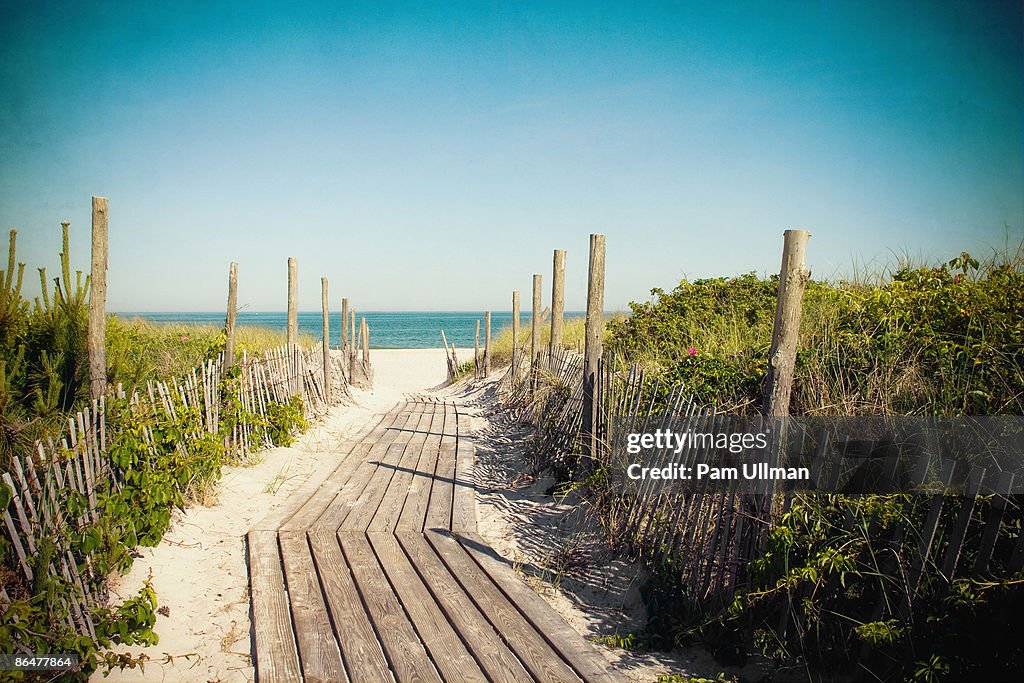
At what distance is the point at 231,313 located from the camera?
292 inches

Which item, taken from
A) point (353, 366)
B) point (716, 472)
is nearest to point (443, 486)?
point (716, 472)

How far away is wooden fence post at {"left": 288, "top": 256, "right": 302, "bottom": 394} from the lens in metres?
8.18

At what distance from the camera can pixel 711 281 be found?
8914mm

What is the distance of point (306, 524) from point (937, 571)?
3.87 metres

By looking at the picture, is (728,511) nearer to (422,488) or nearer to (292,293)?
(422,488)

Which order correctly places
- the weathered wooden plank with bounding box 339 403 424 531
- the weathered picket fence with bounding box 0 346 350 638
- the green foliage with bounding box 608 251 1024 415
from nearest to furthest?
the weathered picket fence with bounding box 0 346 350 638 < the green foliage with bounding box 608 251 1024 415 < the weathered wooden plank with bounding box 339 403 424 531

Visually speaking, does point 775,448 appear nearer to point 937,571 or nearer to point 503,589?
point 937,571

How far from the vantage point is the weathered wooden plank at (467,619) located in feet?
9.04

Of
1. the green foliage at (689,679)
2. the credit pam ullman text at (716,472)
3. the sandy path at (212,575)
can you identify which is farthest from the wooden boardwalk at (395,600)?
the credit pam ullman text at (716,472)

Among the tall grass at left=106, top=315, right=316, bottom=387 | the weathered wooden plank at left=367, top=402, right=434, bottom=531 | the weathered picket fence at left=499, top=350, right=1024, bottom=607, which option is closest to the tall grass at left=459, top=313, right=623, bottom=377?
the tall grass at left=106, top=315, right=316, bottom=387

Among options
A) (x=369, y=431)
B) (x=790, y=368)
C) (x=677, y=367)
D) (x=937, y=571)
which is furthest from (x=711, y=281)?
(x=937, y=571)

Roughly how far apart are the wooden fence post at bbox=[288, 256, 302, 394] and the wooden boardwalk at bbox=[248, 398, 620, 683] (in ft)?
10.2

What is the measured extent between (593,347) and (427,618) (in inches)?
107

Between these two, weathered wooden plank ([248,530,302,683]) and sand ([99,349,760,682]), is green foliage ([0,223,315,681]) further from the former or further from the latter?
weathered wooden plank ([248,530,302,683])
